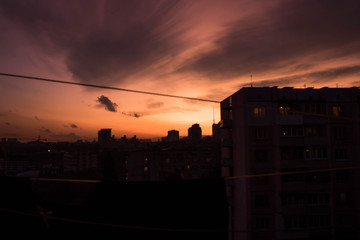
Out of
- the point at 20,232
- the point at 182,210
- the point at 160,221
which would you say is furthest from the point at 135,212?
the point at 20,232

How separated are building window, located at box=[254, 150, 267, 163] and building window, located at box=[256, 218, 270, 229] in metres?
4.55

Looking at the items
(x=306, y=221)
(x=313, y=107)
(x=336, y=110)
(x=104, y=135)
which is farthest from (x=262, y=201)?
(x=104, y=135)

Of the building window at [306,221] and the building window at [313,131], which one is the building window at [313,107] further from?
the building window at [306,221]

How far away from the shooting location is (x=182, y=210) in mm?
4242

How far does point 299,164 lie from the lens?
19469mm

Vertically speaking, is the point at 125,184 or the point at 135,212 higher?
the point at 125,184

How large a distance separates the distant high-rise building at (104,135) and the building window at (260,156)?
9677cm

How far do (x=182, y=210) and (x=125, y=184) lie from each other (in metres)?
1.10

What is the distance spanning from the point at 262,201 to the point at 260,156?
11.6ft

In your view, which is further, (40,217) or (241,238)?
(241,238)

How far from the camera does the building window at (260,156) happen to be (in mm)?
19469

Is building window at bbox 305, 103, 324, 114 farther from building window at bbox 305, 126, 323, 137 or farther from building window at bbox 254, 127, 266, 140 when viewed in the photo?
building window at bbox 254, 127, 266, 140

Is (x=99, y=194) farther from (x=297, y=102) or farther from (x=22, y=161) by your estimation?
(x=22, y=161)

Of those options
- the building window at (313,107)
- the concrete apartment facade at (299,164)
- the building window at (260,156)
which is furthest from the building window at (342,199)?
the building window at (313,107)
